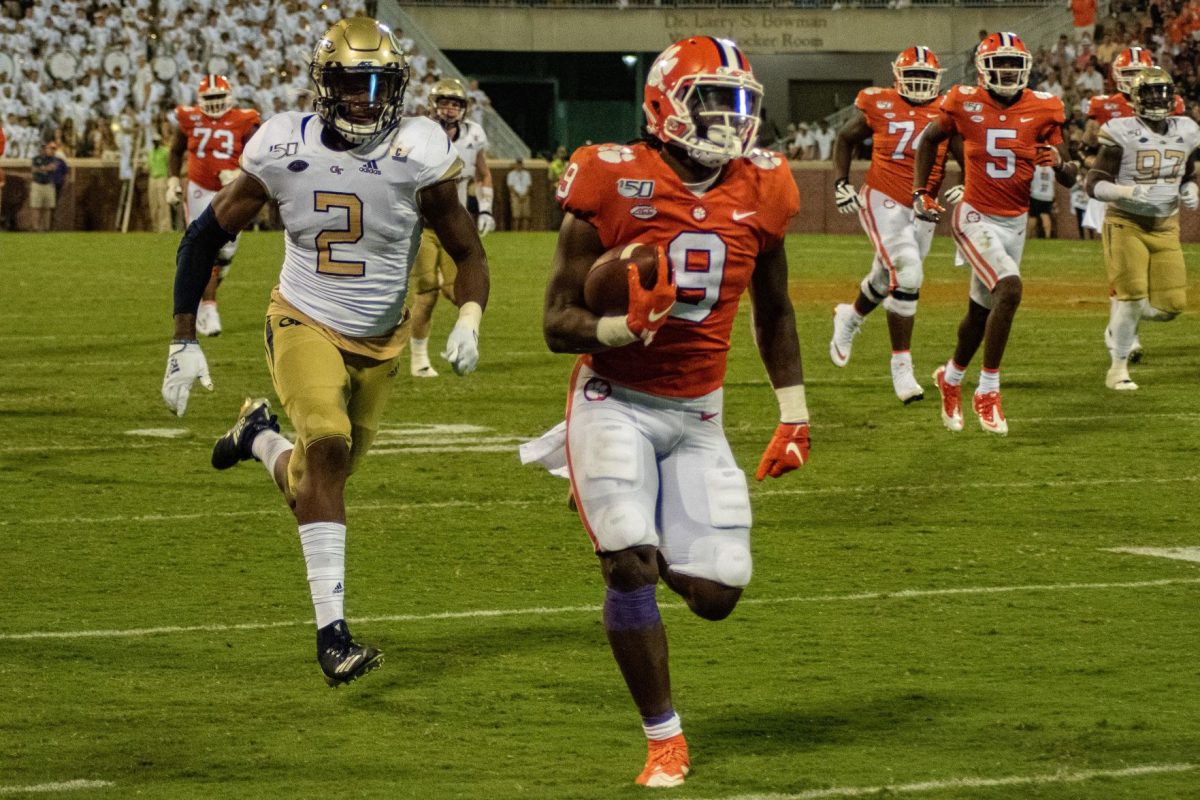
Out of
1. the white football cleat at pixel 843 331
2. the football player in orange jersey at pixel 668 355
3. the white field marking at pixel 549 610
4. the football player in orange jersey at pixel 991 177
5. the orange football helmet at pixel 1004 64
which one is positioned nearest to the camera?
the football player in orange jersey at pixel 668 355

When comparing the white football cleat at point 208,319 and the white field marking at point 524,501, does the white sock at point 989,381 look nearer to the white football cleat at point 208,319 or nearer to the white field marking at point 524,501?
the white field marking at point 524,501

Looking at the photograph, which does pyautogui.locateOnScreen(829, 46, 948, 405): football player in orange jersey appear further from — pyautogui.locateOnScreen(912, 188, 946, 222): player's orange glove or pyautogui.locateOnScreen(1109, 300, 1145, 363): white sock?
pyautogui.locateOnScreen(1109, 300, 1145, 363): white sock

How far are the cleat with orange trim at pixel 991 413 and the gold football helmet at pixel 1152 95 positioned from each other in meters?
2.71

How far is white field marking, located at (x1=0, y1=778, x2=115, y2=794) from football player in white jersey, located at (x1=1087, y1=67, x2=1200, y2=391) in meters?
8.90

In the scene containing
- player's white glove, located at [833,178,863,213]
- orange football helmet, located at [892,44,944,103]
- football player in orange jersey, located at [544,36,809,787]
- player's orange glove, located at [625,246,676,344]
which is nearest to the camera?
player's orange glove, located at [625,246,676,344]

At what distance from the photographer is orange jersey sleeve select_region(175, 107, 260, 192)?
668 inches

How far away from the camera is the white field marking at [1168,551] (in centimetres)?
764

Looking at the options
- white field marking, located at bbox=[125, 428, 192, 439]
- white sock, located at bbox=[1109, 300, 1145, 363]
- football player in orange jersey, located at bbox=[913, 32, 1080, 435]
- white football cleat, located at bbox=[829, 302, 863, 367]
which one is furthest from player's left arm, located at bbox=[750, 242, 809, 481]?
white football cleat, located at bbox=[829, 302, 863, 367]

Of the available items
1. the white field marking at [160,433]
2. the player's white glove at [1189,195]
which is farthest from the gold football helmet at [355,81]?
the player's white glove at [1189,195]

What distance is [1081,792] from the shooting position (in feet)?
15.4

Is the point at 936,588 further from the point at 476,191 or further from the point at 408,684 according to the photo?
the point at 476,191

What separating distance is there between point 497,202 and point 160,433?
79.8 ft

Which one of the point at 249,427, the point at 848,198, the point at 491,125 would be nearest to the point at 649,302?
the point at 249,427

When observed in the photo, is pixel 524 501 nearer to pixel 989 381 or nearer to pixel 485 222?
pixel 989 381
